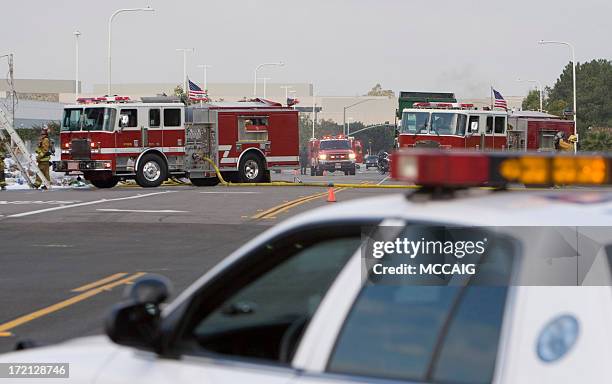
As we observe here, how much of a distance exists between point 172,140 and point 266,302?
121ft

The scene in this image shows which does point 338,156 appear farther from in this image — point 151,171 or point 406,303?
point 406,303

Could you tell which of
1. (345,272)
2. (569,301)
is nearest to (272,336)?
(345,272)

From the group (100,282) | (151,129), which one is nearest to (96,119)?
(151,129)

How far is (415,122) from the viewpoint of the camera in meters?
45.0

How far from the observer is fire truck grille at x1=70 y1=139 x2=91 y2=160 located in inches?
1563

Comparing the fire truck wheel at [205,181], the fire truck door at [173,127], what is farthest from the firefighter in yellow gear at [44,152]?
the fire truck wheel at [205,181]

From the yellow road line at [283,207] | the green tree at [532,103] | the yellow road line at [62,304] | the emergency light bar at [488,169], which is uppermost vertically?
the green tree at [532,103]

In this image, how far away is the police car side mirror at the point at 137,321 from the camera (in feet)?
14.0

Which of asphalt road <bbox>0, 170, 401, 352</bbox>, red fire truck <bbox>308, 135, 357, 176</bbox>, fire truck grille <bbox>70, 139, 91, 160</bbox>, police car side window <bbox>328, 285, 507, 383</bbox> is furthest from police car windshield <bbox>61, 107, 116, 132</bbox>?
police car side window <bbox>328, 285, 507, 383</bbox>

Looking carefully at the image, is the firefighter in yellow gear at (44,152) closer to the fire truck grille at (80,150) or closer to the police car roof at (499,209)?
the fire truck grille at (80,150)

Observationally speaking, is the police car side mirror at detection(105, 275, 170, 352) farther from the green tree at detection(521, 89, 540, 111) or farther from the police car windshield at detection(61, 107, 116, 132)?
the green tree at detection(521, 89, 540, 111)

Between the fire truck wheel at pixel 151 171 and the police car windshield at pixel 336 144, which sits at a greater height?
the police car windshield at pixel 336 144

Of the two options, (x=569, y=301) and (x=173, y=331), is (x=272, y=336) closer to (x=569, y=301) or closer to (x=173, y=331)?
(x=173, y=331)

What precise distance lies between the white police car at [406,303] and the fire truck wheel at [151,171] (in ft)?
118
